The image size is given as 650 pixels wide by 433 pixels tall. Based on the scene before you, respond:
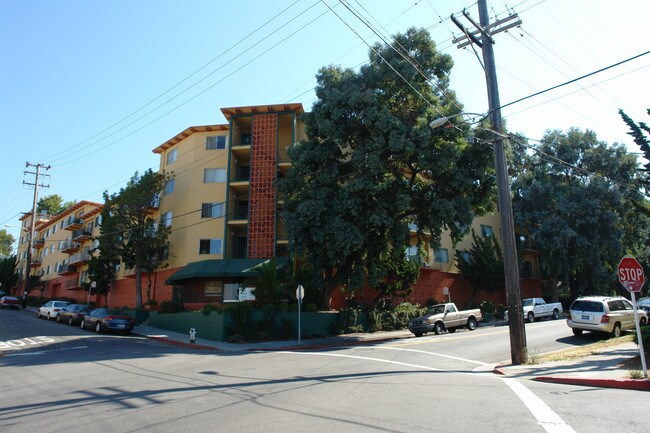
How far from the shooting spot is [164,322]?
28203mm

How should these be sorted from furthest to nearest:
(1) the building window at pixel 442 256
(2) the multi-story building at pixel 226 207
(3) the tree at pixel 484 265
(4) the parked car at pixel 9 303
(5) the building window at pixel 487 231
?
(4) the parked car at pixel 9 303
(5) the building window at pixel 487 231
(1) the building window at pixel 442 256
(3) the tree at pixel 484 265
(2) the multi-story building at pixel 226 207

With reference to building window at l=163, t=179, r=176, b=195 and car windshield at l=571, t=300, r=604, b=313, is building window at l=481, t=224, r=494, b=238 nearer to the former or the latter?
car windshield at l=571, t=300, r=604, b=313

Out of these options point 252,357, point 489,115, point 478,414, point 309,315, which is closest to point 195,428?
point 478,414

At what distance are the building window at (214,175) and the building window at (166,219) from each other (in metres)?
4.33

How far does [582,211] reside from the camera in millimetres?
38375

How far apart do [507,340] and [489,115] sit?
9.66m

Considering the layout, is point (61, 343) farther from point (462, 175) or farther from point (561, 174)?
point (561, 174)

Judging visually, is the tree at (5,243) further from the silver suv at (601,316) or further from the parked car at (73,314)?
the silver suv at (601,316)

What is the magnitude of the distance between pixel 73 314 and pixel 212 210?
11.1m

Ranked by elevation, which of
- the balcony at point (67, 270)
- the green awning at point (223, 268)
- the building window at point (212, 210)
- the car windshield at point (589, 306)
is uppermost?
the building window at point (212, 210)

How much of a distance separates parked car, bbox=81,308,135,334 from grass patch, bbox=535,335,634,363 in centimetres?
2129

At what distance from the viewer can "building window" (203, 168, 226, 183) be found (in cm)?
3356

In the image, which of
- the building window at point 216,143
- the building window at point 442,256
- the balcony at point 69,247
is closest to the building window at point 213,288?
the building window at point 216,143

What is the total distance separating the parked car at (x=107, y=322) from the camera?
1013 inches
